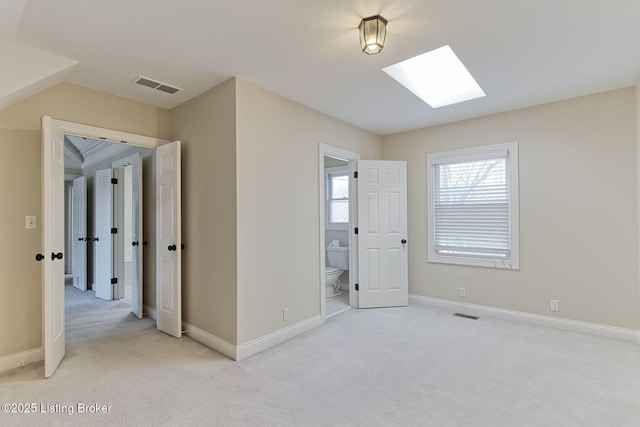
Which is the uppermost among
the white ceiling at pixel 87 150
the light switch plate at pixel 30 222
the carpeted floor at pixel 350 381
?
the white ceiling at pixel 87 150

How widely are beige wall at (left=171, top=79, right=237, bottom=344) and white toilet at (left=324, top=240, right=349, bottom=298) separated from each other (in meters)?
2.09

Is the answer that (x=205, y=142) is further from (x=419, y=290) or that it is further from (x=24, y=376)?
(x=419, y=290)

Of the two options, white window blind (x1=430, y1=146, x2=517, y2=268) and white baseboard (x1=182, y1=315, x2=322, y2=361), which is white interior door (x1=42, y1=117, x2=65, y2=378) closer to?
white baseboard (x1=182, y1=315, x2=322, y2=361)

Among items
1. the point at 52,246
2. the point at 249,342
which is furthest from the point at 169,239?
the point at 249,342

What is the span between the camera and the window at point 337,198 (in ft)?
18.6

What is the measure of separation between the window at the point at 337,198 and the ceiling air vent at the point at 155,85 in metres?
3.16

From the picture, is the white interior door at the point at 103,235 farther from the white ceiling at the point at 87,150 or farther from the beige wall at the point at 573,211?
the beige wall at the point at 573,211

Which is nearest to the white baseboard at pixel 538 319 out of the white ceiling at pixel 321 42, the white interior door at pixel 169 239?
the white ceiling at pixel 321 42

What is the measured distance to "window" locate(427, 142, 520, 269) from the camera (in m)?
3.85

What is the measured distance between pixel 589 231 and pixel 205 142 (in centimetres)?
410

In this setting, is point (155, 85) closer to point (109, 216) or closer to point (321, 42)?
point (321, 42)

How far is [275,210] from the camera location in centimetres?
321

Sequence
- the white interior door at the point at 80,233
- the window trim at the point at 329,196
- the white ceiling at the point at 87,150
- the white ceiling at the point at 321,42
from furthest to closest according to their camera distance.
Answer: the window trim at the point at 329,196 < the white interior door at the point at 80,233 < the white ceiling at the point at 87,150 < the white ceiling at the point at 321,42

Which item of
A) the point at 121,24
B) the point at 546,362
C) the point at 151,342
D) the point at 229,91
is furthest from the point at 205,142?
the point at 546,362
